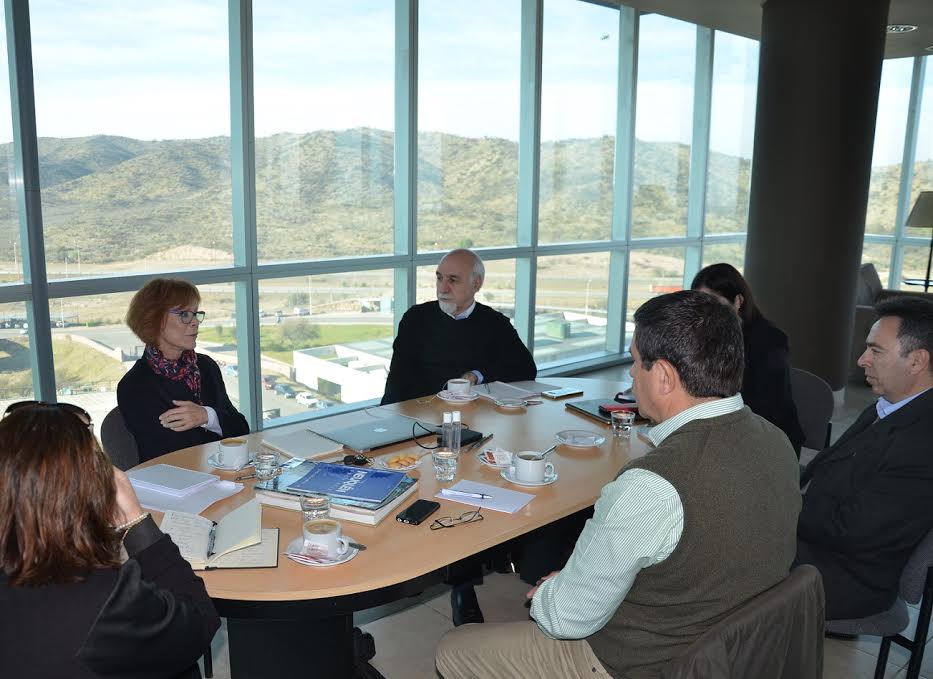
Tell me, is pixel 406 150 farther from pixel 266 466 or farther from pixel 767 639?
pixel 767 639

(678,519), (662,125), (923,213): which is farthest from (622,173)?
(678,519)

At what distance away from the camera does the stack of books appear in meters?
2.12

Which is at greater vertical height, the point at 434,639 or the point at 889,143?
the point at 889,143

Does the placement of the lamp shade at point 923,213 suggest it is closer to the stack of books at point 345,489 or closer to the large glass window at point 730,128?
the large glass window at point 730,128

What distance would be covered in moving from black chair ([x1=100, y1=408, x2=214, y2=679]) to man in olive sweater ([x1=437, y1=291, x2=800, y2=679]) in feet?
4.80

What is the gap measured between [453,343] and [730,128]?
586cm

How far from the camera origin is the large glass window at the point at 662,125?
7.58m

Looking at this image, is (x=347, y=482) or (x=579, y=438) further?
(x=579, y=438)

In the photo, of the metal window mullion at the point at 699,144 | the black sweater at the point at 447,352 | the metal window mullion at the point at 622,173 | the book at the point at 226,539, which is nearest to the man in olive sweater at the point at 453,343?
the black sweater at the point at 447,352

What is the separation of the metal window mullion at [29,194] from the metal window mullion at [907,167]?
905cm

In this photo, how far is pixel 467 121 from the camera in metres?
6.29

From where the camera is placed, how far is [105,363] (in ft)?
15.2

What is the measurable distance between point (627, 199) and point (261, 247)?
3844 mm

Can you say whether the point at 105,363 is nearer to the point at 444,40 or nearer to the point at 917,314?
the point at 444,40
